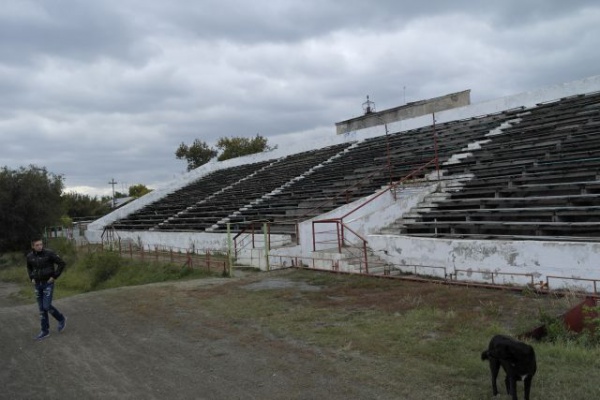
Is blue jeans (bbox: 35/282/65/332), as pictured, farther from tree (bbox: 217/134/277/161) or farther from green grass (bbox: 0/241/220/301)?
tree (bbox: 217/134/277/161)

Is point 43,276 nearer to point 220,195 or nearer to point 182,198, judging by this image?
point 220,195

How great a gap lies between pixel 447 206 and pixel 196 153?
5635 cm

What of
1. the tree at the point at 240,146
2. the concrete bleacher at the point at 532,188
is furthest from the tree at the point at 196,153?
the concrete bleacher at the point at 532,188

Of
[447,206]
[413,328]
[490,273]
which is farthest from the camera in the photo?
[447,206]

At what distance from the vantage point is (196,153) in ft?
223

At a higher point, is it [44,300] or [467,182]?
[467,182]

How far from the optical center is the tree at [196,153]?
6781cm

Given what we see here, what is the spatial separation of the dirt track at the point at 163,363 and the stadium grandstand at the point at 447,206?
5487mm

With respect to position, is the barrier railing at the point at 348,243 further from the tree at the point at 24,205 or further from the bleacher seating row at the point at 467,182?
the tree at the point at 24,205

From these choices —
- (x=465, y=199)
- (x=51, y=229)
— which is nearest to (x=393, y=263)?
(x=465, y=199)

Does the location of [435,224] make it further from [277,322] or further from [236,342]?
[236,342]

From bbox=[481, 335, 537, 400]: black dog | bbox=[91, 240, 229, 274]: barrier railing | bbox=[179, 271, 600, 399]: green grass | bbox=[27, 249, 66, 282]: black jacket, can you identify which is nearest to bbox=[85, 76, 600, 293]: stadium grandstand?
bbox=[91, 240, 229, 274]: barrier railing

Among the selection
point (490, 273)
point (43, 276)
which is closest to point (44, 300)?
point (43, 276)

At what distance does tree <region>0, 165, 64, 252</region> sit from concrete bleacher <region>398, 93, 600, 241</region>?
26610mm
